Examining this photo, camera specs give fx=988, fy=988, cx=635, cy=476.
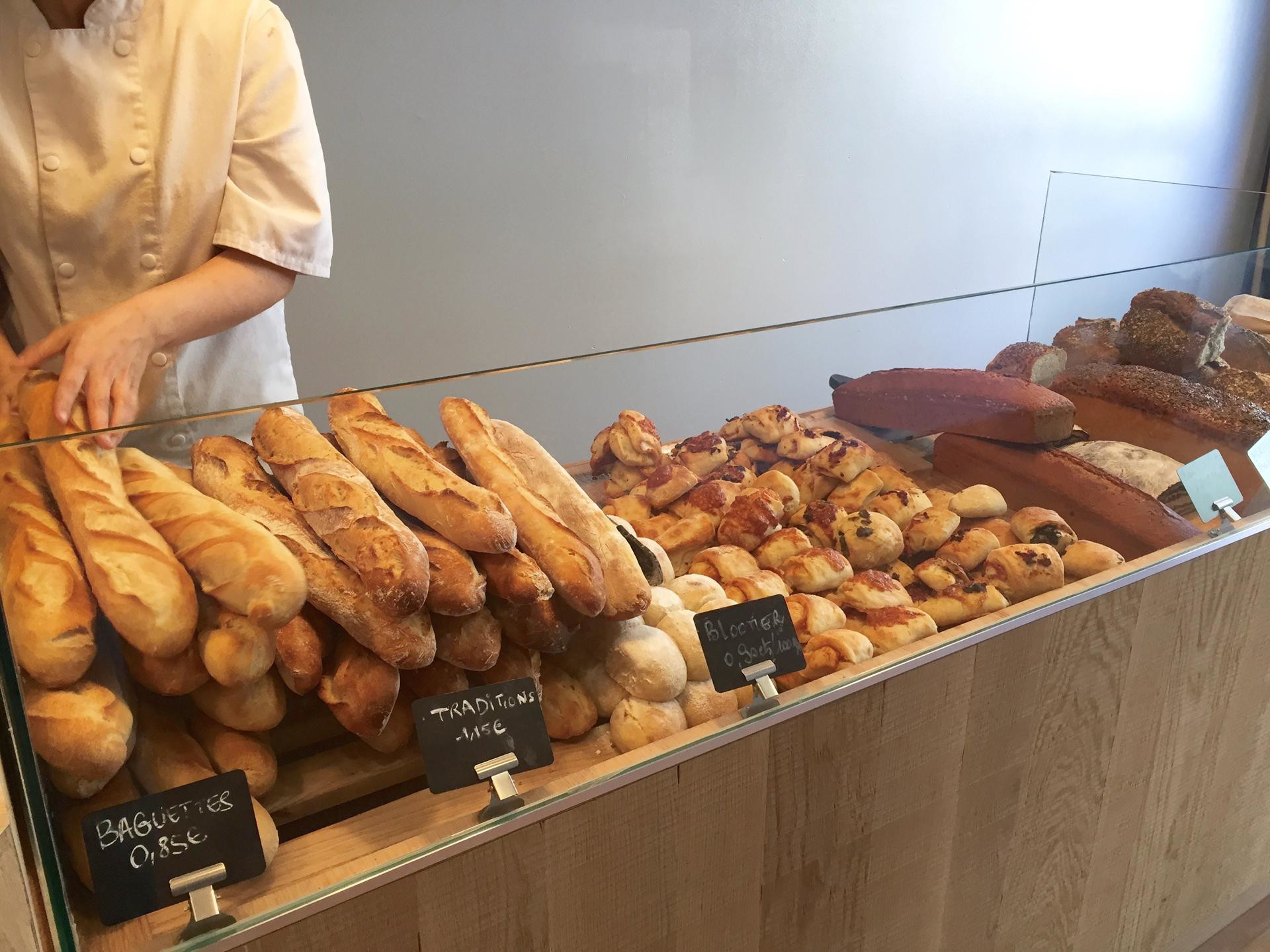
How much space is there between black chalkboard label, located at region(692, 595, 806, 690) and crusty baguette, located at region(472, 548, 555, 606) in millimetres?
169

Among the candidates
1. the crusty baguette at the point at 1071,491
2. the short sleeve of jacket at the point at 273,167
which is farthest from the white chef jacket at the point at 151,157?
the crusty baguette at the point at 1071,491

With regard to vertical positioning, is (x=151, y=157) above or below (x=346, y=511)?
above

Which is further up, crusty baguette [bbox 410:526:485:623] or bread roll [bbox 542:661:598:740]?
crusty baguette [bbox 410:526:485:623]

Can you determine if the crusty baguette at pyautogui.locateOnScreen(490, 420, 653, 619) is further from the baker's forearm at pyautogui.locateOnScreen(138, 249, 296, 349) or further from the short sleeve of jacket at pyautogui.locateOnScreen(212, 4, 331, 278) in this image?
the short sleeve of jacket at pyautogui.locateOnScreen(212, 4, 331, 278)

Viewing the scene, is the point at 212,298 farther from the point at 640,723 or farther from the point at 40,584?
the point at 640,723

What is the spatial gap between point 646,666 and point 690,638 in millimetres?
68

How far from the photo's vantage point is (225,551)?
0.74 meters

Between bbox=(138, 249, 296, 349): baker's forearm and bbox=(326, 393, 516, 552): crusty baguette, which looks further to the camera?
bbox=(138, 249, 296, 349): baker's forearm

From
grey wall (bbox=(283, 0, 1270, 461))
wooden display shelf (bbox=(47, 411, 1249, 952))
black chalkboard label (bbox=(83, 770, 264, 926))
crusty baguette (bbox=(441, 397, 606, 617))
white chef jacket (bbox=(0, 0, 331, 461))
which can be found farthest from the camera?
grey wall (bbox=(283, 0, 1270, 461))

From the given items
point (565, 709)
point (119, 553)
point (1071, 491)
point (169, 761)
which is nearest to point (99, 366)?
point (119, 553)

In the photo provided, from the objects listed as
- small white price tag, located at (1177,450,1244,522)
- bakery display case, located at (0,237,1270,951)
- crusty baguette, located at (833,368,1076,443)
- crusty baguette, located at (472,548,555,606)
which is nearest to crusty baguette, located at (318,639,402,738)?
bakery display case, located at (0,237,1270,951)

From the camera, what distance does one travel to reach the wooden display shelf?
2.52 feet

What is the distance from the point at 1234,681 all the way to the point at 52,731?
157 cm

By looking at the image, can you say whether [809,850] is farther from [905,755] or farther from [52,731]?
[52,731]
